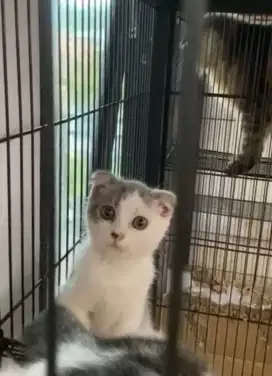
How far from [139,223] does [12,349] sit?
338 mm

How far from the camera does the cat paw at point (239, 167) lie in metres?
1.60

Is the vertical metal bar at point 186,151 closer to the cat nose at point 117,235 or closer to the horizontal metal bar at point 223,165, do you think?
the cat nose at point 117,235

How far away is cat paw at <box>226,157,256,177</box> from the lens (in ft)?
5.25

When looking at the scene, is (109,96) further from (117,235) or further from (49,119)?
(49,119)

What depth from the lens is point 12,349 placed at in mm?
835

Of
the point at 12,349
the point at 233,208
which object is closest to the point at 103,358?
the point at 12,349

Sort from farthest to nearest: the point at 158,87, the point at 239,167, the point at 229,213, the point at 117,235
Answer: the point at 229,213 → the point at 239,167 → the point at 158,87 → the point at 117,235

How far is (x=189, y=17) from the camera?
0.26m

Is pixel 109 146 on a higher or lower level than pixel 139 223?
higher

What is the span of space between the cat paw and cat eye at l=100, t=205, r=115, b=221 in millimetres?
688

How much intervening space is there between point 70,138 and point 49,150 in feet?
2.56

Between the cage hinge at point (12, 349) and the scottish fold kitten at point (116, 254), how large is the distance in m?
0.18

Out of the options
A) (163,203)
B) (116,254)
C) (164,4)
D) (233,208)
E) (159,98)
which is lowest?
(233,208)

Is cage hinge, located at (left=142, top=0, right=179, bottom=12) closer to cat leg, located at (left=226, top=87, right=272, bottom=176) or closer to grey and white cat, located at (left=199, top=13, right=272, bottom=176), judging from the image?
grey and white cat, located at (left=199, top=13, right=272, bottom=176)
